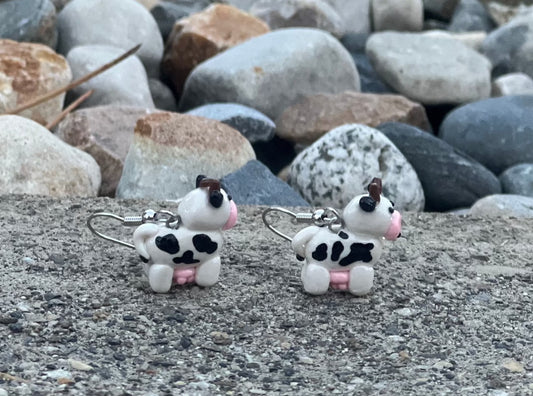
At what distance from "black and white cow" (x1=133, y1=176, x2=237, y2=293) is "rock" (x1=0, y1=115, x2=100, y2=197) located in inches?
64.5

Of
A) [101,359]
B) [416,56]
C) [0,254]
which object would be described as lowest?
[416,56]

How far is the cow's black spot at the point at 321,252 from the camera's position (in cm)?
256

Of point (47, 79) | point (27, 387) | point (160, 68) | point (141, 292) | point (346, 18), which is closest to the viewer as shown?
point (27, 387)

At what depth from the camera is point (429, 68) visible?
7.33 m

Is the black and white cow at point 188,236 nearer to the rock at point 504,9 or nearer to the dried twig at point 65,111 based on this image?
the dried twig at point 65,111

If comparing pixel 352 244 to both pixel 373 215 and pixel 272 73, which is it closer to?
pixel 373 215

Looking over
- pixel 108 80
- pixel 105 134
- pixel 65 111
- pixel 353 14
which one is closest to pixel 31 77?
pixel 65 111

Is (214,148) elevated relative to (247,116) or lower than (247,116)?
elevated

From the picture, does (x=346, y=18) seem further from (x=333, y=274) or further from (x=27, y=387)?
(x=27, y=387)

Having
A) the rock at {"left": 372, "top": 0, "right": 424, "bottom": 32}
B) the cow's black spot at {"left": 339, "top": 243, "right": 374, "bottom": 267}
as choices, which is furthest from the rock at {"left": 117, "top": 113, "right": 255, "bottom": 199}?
the rock at {"left": 372, "top": 0, "right": 424, "bottom": 32}

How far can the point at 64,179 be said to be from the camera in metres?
4.13

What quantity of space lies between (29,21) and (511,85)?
4.44 metres

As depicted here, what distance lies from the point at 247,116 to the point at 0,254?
292 centimetres

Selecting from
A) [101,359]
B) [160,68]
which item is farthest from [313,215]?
[160,68]
